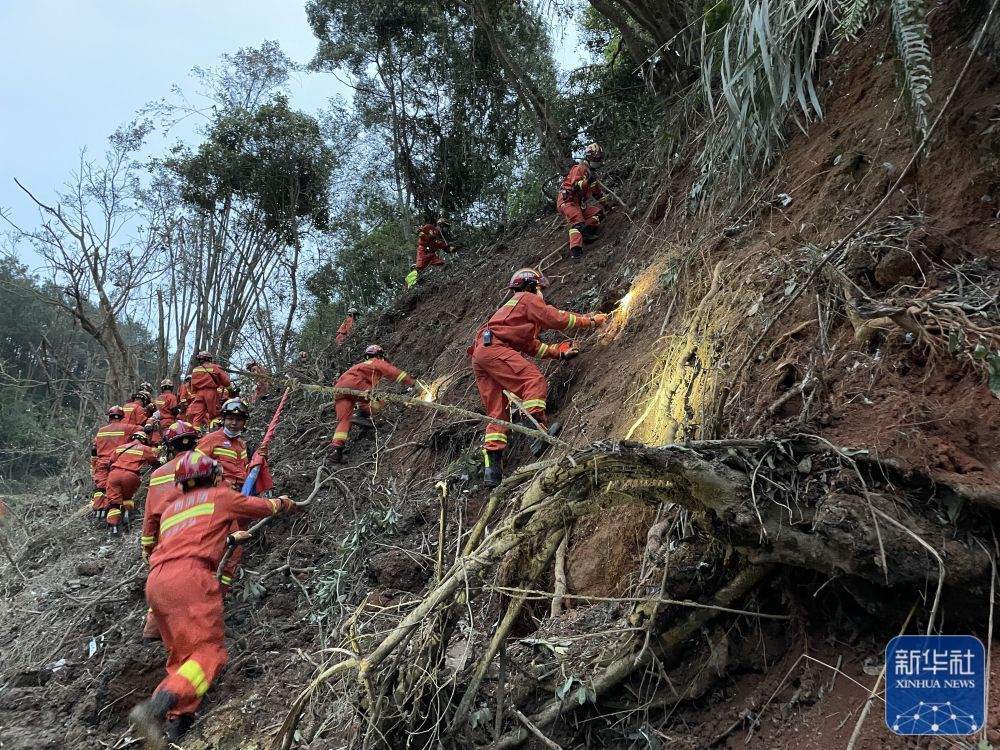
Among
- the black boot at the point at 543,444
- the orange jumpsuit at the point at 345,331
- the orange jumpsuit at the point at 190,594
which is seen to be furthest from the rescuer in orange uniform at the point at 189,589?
the orange jumpsuit at the point at 345,331

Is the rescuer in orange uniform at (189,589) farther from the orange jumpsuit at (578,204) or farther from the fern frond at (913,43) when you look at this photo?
the orange jumpsuit at (578,204)

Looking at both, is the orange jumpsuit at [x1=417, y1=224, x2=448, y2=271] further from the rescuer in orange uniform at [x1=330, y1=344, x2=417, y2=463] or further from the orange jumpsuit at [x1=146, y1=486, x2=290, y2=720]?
the orange jumpsuit at [x1=146, y1=486, x2=290, y2=720]

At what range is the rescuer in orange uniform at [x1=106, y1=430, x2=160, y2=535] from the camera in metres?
9.68

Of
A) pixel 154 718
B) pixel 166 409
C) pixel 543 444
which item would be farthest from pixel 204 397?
pixel 154 718

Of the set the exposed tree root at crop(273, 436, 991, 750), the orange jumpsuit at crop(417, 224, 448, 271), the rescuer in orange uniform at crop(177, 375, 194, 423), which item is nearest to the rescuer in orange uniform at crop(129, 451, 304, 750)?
the exposed tree root at crop(273, 436, 991, 750)

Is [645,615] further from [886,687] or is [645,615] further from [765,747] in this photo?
[886,687]

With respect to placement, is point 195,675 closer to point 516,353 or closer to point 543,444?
point 543,444

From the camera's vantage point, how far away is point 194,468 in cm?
561

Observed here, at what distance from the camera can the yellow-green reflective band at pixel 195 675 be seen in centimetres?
471

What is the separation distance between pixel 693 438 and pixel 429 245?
10.3 m

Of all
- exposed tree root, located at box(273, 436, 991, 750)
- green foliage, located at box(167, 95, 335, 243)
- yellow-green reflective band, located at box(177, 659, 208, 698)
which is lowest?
yellow-green reflective band, located at box(177, 659, 208, 698)

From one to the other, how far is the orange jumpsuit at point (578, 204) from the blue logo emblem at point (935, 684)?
23.7ft

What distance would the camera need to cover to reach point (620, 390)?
18.0 ft

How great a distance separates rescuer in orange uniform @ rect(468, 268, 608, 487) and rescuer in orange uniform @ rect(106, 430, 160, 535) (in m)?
6.10
